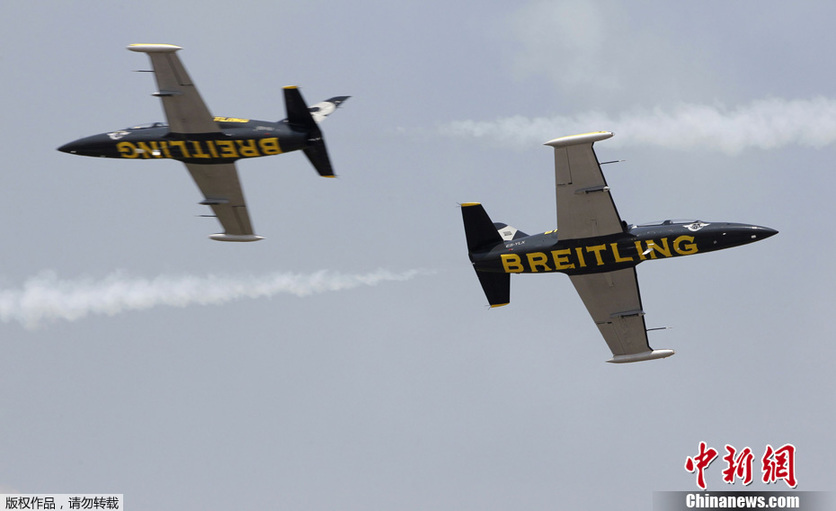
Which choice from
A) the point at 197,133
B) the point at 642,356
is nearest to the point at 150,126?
the point at 197,133

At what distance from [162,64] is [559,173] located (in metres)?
16.2

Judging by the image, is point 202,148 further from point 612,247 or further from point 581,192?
point 612,247

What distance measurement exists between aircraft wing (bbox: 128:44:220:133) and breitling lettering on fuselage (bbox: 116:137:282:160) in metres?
0.67

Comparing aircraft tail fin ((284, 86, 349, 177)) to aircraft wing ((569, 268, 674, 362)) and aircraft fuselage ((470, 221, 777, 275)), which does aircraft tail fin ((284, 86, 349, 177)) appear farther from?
aircraft wing ((569, 268, 674, 362))

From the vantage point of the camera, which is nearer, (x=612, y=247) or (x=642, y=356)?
(x=612, y=247)

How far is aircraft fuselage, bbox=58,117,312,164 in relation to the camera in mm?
58844

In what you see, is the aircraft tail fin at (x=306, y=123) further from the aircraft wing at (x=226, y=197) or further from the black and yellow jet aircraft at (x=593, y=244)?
the aircraft wing at (x=226, y=197)

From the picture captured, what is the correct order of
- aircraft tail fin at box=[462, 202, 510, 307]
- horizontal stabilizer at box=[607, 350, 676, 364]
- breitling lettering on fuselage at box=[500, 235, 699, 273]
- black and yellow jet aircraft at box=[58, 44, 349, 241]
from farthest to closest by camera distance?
horizontal stabilizer at box=[607, 350, 676, 364], black and yellow jet aircraft at box=[58, 44, 349, 241], aircraft tail fin at box=[462, 202, 510, 307], breitling lettering on fuselage at box=[500, 235, 699, 273]

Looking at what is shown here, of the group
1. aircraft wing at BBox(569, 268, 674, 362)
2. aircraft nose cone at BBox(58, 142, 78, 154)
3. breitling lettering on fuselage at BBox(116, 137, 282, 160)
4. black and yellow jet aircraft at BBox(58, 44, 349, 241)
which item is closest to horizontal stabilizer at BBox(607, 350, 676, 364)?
aircraft wing at BBox(569, 268, 674, 362)

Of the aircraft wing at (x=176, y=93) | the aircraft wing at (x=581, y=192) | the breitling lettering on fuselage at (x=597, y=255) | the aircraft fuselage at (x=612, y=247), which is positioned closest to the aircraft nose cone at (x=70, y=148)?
the aircraft wing at (x=176, y=93)

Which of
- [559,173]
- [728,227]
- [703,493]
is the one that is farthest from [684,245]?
[703,493]

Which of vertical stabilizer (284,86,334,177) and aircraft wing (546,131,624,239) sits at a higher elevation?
vertical stabilizer (284,86,334,177)

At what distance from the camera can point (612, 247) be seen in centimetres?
5619

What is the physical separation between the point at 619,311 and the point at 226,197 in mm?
18148
